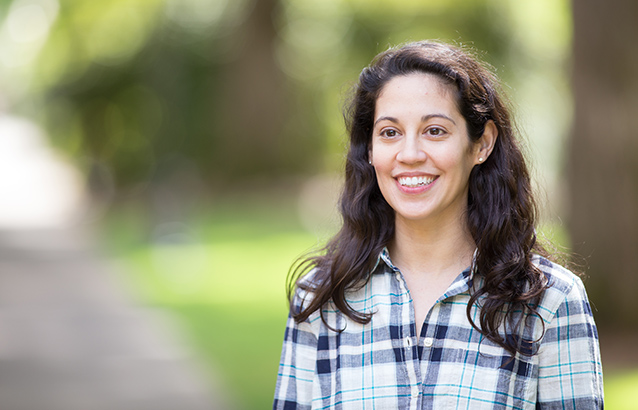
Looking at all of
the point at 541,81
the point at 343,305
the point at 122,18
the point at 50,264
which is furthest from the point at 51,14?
the point at 343,305

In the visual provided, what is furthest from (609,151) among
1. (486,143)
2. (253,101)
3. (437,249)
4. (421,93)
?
(253,101)

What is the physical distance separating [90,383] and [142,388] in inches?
19.8

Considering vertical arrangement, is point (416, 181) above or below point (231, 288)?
below

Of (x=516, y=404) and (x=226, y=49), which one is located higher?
(x=226, y=49)

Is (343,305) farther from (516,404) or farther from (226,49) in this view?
(226,49)

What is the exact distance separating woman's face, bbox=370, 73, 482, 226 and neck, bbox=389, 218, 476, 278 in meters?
0.08

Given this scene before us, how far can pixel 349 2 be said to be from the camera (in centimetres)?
2589

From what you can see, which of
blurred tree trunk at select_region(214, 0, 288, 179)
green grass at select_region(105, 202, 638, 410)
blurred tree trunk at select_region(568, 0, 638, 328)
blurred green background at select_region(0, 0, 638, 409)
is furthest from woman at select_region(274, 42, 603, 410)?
blurred tree trunk at select_region(214, 0, 288, 179)

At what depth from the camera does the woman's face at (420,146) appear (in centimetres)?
258

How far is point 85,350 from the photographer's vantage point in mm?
8000

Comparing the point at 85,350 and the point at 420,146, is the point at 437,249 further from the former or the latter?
the point at 85,350

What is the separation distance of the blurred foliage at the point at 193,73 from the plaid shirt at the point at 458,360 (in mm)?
19087

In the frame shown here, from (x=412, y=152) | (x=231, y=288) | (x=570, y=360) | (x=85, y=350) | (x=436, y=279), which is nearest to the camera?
(x=570, y=360)

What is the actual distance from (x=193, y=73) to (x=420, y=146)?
2122 centimetres
